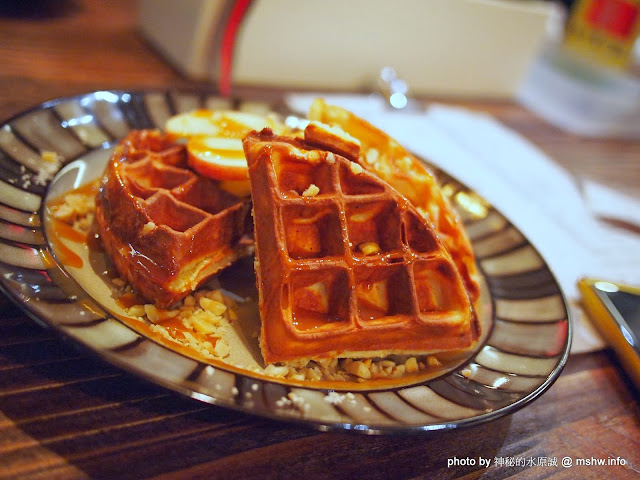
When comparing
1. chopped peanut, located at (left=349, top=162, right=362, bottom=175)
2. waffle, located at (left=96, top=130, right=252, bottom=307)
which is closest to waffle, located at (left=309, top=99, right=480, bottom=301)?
chopped peanut, located at (left=349, top=162, right=362, bottom=175)

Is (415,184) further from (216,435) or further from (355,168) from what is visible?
(216,435)

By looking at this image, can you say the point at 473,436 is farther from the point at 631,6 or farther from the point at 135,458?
the point at 631,6

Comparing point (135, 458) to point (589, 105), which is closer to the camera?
point (135, 458)

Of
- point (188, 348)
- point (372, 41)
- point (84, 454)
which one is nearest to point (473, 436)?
point (188, 348)

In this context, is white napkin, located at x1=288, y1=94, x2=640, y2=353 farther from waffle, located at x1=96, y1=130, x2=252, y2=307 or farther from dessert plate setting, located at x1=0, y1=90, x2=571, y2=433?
waffle, located at x1=96, y1=130, x2=252, y2=307

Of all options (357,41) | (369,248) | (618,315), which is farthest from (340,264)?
(357,41)
